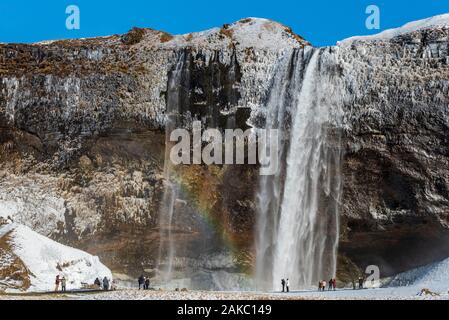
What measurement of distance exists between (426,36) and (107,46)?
19132 mm

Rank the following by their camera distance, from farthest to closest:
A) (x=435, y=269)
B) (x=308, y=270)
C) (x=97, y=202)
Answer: (x=97, y=202)
(x=308, y=270)
(x=435, y=269)

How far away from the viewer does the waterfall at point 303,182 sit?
47.5 meters

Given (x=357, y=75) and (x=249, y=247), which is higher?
(x=357, y=75)

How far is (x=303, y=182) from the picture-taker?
47.9m

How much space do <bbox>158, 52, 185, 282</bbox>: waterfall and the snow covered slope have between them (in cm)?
809

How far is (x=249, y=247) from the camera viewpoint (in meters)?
49.9

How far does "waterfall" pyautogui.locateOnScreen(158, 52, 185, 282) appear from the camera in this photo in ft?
164

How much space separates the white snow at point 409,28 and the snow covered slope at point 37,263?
19595mm

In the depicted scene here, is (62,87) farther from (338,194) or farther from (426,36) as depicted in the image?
(426,36)

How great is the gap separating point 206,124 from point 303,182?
6600 millimetres

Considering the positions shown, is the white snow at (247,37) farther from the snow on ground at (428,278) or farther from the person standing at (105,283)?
the person standing at (105,283)

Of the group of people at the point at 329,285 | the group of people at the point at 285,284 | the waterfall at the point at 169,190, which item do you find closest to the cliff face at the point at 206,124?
the waterfall at the point at 169,190

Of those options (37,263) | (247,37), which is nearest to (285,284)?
(37,263)

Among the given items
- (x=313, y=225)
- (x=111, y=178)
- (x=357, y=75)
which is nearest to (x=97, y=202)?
(x=111, y=178)
